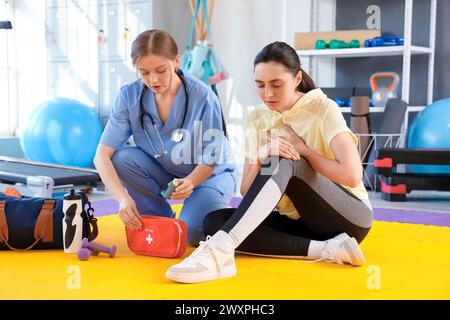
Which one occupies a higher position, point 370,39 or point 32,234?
point 370,39

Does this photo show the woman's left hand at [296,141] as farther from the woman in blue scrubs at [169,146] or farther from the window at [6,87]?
the window at [6,87]

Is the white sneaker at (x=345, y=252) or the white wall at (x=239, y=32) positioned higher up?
the white wall at (x=239, y=32)

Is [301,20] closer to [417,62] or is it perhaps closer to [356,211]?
[417,62]

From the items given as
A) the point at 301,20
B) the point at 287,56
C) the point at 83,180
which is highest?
the point at 301,20

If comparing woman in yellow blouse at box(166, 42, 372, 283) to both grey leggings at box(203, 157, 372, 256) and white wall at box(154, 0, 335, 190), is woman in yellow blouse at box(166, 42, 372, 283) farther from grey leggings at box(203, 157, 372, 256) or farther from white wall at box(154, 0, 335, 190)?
white wall at box(154, 0, 335, 190)

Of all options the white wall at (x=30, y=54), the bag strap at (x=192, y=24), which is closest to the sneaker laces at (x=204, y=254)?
the bag strap at (x=192, y=24)

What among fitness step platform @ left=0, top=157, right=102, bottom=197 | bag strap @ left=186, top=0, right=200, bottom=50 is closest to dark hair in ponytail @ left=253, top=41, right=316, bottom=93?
fitness step platform @ left=0, top=157, right=102, bottom=197

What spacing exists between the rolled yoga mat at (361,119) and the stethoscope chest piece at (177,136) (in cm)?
228

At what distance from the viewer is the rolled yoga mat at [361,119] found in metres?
4.46

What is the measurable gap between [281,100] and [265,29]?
Answer: 138 inches

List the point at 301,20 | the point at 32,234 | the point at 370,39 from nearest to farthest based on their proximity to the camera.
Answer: the point at 32,234
the point at 370,39
the point at 301,20

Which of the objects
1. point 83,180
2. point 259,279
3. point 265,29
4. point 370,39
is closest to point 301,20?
point 265,29

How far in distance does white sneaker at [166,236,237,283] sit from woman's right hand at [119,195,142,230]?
43 centimetres
